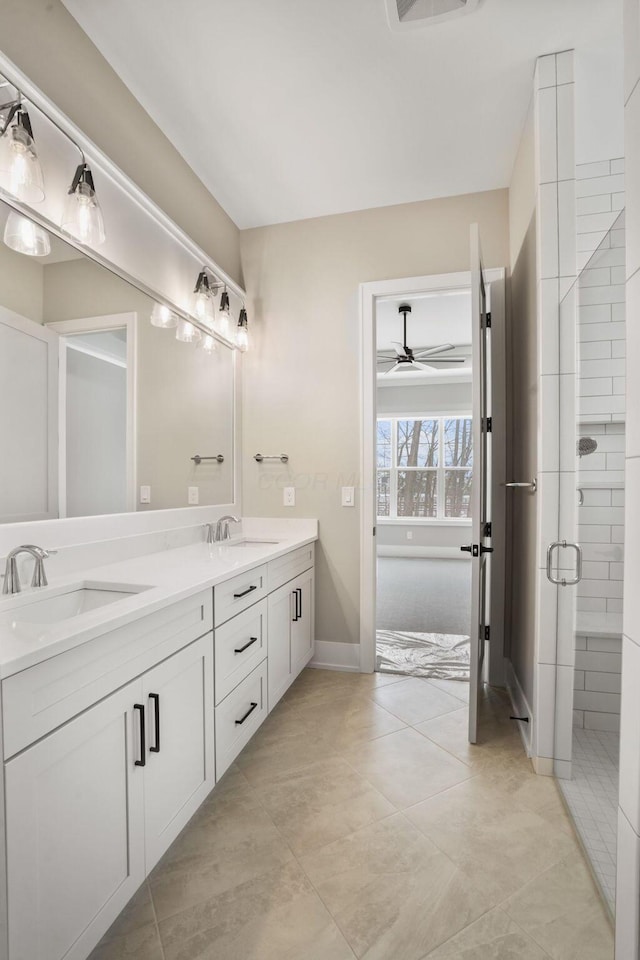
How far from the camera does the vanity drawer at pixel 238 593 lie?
64.6 inches

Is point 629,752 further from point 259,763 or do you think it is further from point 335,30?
point 335,30

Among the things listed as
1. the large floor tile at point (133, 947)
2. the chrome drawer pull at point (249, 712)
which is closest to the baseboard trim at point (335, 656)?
the chrome drawer pull at point (249, 712)

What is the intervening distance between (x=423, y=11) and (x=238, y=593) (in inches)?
85.2

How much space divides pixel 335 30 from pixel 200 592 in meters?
2.06

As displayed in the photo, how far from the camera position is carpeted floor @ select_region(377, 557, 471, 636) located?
12.5 feet

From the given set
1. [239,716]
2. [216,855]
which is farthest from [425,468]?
[216,855]

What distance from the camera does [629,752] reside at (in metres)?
0.86

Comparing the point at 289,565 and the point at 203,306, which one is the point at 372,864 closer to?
the point at 289,565

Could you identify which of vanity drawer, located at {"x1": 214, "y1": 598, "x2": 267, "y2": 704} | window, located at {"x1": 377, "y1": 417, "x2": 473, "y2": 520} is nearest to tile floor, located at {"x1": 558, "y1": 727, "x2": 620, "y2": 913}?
vanity drawer, located at {"x1": 214, "y1": 598, "x2": 267, "y2": 704}

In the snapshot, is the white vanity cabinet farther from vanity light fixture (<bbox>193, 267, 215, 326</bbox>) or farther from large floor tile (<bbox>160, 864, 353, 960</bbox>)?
vanity light fixture (<bbox>193, 267, 215, 326</bbox>)

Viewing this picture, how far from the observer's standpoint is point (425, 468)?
7.55 m

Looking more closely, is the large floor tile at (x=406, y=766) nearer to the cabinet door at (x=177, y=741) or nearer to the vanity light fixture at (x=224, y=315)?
the cabinet door at (x=177, y=741)

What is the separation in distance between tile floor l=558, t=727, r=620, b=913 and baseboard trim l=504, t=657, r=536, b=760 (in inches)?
9.8

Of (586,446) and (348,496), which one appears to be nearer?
(586,446)
